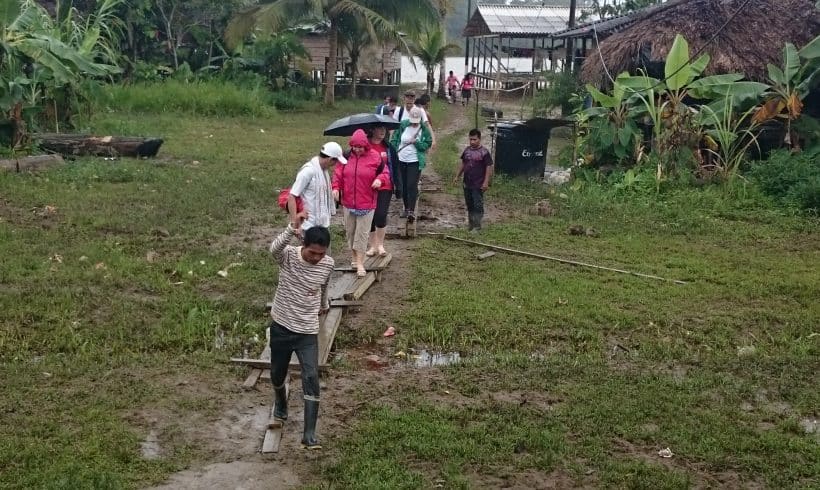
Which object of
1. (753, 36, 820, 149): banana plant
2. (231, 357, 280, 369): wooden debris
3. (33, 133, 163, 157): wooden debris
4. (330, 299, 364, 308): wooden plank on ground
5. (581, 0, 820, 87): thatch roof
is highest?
(581, 0, 820, 87): thatch roof

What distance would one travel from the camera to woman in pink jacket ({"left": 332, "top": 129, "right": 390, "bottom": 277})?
823 centimetres

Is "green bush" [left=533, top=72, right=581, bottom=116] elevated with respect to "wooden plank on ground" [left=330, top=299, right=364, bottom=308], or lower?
elevated

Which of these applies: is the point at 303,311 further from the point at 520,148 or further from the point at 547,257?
the point at 520,148

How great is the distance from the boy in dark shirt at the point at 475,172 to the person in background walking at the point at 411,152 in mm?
523

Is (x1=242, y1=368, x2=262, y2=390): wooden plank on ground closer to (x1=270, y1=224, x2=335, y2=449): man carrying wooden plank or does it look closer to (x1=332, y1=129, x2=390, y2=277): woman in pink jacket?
(x1=270, y1=224, x2=335, y2=449): man carrying wooden plank

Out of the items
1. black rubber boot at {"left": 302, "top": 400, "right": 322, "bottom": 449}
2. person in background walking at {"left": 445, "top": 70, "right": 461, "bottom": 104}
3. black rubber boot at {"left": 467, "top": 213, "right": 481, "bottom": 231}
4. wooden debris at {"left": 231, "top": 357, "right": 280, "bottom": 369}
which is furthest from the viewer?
person in background walking at {"left": 445, "top": 70, "right": 461, "bottom": 104}

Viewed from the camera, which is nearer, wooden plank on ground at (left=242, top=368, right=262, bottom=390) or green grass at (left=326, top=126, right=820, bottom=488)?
green grass at (left=326, top=126, right=820, bottom=488)

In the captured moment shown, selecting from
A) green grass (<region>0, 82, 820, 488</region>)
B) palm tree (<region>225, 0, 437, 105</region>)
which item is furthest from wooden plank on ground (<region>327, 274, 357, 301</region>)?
palm tree (<region>225, 0, 437, 105</region>)

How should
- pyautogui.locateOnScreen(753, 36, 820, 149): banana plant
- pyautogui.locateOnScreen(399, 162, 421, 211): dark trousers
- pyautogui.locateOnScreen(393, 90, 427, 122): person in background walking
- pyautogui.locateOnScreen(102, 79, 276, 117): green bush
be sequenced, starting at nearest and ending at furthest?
pyautogui.locateOnScreen(399, 162, 421, 211): dark trousers < pyautogui.locateOnScreen(393, 90, 427, 122): person in background walking < pyautogui.locateOnScreen(753, 36, 820, 149): banana plant < pyautogui.locateOnScreen(102, 79, 276, 117): green bush

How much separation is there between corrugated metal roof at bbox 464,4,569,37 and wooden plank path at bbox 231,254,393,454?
2479 cm

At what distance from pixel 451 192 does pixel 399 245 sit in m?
4.13

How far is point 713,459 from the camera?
5090mm

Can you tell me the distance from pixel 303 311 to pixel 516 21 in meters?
29.7

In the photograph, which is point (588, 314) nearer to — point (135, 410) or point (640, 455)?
point (640, 455)
